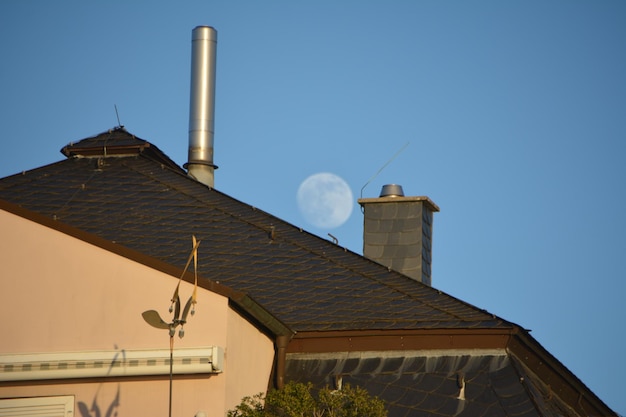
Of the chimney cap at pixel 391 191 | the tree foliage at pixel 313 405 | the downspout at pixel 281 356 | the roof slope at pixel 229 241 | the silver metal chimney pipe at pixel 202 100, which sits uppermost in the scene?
the silver metal chimney pipe at pixel 202 100

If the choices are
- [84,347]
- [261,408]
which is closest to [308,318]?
[261,408]

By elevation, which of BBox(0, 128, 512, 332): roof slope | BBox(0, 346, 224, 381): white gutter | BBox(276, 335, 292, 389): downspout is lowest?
BBox(0, 346, 224, 381): white gutter

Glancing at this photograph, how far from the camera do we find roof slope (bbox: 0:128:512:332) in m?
21.3

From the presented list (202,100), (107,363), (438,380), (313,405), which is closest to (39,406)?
(107,363)

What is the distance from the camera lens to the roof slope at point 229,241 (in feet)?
69.8

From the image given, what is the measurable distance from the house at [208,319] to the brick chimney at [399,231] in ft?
10.1

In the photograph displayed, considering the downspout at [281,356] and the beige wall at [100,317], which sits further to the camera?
the downspout at [281,356]

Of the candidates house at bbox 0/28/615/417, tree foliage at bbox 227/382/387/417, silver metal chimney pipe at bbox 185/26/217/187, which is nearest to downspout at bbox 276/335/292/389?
house at bbox 0/28/615/417

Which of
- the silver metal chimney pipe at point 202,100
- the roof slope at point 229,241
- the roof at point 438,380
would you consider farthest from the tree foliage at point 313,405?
the silver metal chimney pipe at point 202,100

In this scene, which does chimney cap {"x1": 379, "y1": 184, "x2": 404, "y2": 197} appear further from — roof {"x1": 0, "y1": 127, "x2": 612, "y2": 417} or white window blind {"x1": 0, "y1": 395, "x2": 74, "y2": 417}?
white window blind {"x1": 0, "y1": 395, "x2": 74, "y2": 417}

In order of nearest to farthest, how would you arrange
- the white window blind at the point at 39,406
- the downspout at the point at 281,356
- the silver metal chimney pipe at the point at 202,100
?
the white window blind at the point at 39,406, the downspout at the point at 281,356, the silver metal chimney pipe at the point at 202,100

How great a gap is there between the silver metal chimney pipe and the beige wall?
10.5 metres

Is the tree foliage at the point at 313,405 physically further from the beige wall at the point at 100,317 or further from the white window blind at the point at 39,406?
the white window blind at the point at 39,406

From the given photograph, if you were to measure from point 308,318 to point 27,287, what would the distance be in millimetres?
4466
